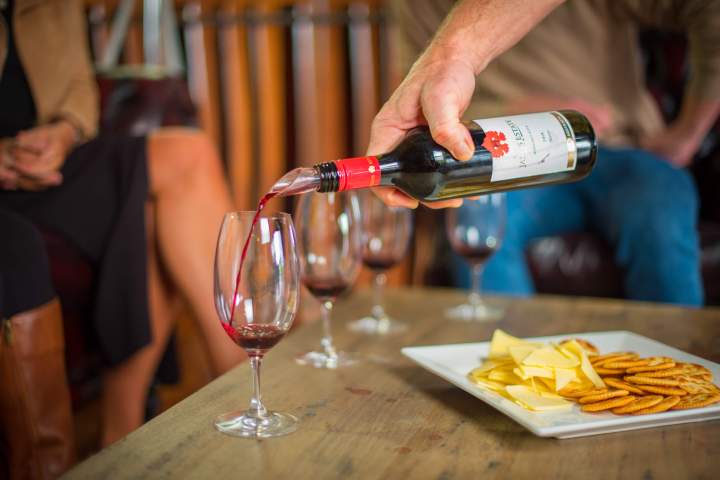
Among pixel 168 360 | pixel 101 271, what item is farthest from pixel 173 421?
pixel 168 360

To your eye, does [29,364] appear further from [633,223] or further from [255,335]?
[633,223]

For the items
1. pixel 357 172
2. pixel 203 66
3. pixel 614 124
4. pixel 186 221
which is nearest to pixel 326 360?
pixel 357 172

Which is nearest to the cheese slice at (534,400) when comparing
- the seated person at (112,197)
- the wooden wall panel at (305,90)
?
the seated person at (112,197)

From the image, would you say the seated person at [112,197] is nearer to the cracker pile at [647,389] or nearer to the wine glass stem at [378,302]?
the wine glass stem at [378,302]

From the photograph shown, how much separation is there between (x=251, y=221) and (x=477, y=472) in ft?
0.97

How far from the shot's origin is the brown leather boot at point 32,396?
105cm

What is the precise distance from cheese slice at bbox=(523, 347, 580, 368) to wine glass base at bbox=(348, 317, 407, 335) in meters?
0.38

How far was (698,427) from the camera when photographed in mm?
678

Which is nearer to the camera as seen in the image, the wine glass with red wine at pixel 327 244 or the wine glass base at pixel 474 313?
the wine glass with red wine at pixel 327 244

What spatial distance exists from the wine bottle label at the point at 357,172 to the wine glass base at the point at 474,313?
43 centimetres

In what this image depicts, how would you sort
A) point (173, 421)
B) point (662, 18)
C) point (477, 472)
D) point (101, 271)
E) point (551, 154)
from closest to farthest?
point (477, 472), point (173, 421), point (551, 154), point (101, 271), point (662, 18)

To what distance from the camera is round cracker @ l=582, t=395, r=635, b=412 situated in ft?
2.20

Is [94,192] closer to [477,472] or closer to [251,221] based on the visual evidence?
[251,221]

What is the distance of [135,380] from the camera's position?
1503 millimetres
